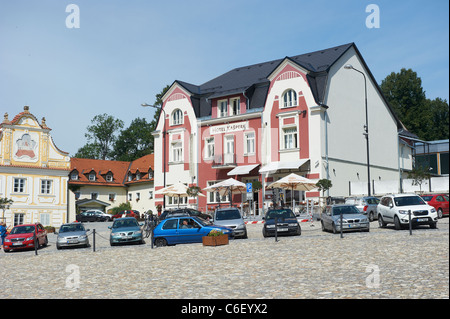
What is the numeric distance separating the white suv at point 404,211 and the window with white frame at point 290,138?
761 inches

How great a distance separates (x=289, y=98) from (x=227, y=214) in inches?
827

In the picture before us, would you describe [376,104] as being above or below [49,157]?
above

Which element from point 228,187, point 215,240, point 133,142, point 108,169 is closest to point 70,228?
point 215,240

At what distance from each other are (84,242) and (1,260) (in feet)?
16.0

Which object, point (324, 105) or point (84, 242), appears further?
point (324, 105)

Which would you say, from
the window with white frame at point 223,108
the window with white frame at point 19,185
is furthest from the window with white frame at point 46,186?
the window with white frame at point 223,108

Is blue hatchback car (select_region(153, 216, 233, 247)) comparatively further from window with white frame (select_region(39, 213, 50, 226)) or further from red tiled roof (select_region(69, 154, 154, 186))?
red tiled roof (select_region(69, 154, 154, 186))

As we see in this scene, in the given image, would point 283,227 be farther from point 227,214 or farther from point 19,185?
point 19,185

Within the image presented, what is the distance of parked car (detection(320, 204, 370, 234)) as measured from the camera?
2486 cm

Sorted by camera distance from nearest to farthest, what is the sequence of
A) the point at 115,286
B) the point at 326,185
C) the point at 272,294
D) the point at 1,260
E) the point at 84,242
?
the point at 272,294, the point at 115,286, the point at 1,260, the point at 84,242, the point at 326,185

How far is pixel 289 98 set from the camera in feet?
153

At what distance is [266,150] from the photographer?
47188 mm

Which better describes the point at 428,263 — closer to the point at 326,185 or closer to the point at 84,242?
the point at 84,242

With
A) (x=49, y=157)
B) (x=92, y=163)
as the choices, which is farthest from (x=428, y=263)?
(x=92, y=163)
